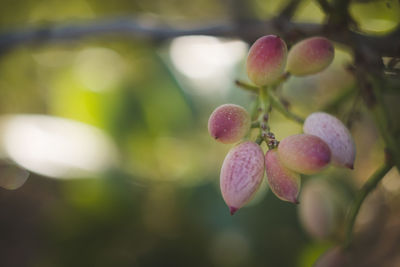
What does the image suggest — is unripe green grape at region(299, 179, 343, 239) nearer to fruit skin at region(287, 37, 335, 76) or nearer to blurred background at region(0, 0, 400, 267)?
blurred background at region(0, 0, 400, 267)

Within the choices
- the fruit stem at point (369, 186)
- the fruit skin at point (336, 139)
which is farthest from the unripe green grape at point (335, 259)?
the fruit skin at point (336, 139)

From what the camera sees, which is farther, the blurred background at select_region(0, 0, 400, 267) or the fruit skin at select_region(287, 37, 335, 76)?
the blurred background at select_region(0, 0, 400, 267)

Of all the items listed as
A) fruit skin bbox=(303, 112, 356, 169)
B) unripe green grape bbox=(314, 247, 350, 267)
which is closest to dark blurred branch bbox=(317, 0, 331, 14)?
fruit skin bbox=(303, 112, 356, 169)

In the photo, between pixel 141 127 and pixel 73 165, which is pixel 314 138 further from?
pixel 141 127

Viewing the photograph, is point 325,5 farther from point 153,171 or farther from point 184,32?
point 153,171

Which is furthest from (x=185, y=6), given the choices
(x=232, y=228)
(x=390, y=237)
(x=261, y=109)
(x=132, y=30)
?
(x=261, y=109)

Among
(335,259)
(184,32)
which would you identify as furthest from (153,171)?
(335,259)
